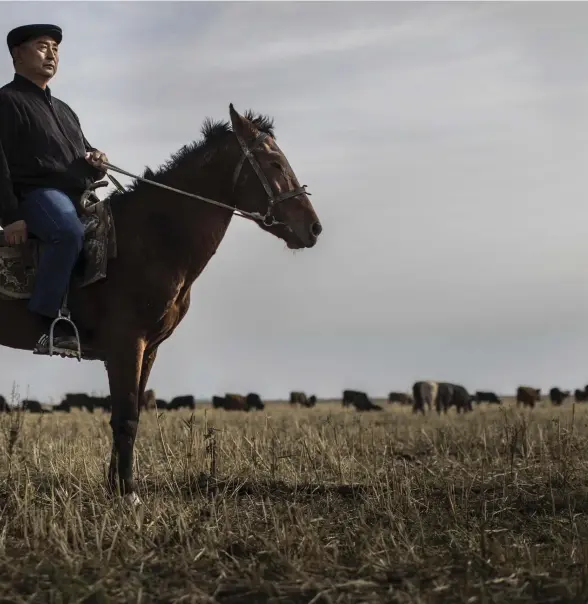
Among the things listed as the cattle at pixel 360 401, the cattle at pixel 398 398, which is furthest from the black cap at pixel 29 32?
the cattle at pixel 398 398

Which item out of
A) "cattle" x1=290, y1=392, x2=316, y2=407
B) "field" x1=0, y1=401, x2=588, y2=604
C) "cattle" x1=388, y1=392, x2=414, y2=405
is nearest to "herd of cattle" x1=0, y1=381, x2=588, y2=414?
"cattle" x1=290, y1=392, x2=316, y2=407

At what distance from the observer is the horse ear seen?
23.2 feet

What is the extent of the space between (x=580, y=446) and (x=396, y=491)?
4.43 metres

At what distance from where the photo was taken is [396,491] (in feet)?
21.5

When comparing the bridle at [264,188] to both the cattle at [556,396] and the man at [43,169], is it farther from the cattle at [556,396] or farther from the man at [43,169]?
the cattle at [556,396]

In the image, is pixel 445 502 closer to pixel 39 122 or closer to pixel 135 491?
pixel 135 491

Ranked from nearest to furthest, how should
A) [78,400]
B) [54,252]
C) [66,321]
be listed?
[54,252] < [66,321] < [78,400]

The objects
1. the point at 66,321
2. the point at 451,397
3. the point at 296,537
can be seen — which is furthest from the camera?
the point at 451,397

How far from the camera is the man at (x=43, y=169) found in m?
6.69

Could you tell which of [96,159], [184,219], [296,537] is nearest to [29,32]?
[96,159]

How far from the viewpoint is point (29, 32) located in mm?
7160

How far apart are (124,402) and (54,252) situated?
1.34m

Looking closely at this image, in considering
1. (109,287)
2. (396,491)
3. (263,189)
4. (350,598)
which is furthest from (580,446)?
(350,598)

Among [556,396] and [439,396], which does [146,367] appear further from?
[556,396]
